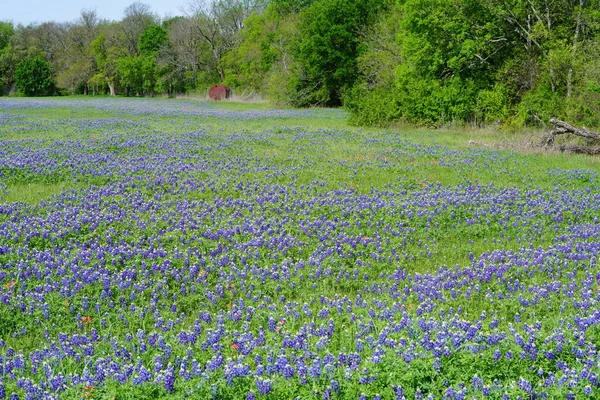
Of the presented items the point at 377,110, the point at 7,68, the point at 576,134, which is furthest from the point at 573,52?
the point at 7,68

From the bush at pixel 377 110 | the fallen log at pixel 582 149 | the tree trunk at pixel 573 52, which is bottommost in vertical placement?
the fallen log at pixel 582 149

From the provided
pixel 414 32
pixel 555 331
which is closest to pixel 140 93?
pixel 414 32

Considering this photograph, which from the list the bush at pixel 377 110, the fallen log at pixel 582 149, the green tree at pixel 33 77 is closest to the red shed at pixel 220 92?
the green tree at pixel 33 77

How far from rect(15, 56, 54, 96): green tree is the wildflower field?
74.9 m

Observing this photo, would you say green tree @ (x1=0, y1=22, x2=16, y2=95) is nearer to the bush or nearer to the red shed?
the red shed

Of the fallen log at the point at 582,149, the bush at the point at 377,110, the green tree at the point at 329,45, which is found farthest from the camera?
the green tree at the point at 329,45

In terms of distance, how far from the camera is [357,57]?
44.0m

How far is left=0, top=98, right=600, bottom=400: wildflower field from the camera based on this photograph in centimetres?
391

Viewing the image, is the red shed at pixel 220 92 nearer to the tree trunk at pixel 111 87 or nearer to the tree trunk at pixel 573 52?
the tree trunk at pixel 111 87

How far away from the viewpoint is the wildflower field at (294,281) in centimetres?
391

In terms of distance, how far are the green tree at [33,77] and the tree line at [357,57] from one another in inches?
8.4

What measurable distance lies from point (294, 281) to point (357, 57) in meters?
40.0

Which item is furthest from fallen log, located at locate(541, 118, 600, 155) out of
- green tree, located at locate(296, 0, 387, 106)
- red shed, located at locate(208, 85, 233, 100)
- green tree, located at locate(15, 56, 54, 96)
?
green tree, located at locate(15, 56, 54, 96)

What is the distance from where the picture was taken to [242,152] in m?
16.7
